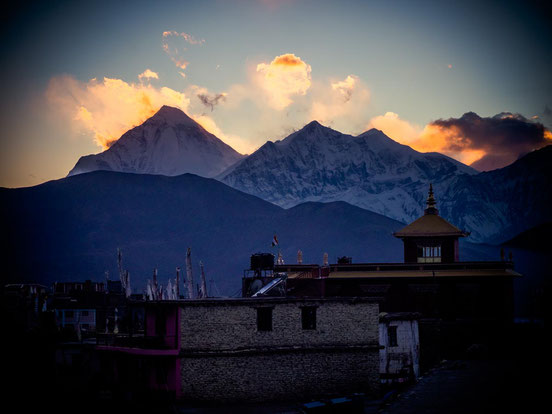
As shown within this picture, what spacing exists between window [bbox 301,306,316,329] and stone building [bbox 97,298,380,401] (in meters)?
0.06

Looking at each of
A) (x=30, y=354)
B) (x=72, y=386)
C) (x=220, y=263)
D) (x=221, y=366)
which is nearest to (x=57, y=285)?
(x=30, y=354)

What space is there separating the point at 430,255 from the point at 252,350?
94.9ft

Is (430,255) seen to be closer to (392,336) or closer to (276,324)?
(392,336)

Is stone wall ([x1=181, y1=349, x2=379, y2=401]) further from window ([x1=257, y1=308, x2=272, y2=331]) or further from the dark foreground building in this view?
the dark foreground building

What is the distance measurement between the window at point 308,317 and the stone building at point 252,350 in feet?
0.21

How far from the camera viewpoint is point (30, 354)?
47438mm

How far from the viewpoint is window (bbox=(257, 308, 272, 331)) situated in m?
41.0

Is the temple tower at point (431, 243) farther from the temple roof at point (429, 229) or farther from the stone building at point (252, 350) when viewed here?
the stone building at point (252, 350)

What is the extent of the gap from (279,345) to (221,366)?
150 inches

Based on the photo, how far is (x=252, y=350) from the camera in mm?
40344

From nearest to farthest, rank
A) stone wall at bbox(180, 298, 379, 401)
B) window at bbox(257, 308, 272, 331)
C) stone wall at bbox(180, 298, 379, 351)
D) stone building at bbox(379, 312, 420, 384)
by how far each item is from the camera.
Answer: stone wall at bbox(180, 298, 379, 401) < stone wall at bbox(180, 298, 379, 351) < window at bbox(257, 308, 272, 331) < stone building at bbox(379, 312, 420, 384)

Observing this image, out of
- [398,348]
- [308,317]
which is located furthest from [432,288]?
[308,317]

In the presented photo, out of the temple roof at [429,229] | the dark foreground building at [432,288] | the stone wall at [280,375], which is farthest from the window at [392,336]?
the temple roof at [429,229]

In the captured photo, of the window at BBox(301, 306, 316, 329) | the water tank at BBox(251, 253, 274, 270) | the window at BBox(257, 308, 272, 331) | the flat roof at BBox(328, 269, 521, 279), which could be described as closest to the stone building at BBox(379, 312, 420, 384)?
the window at BBox(301, 306, 316, 329)
